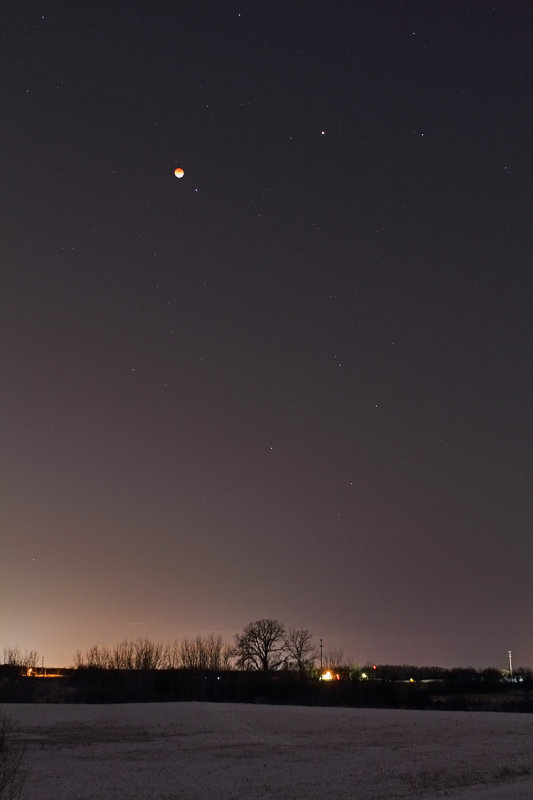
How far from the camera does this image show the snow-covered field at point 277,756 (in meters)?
Answer: 24.7

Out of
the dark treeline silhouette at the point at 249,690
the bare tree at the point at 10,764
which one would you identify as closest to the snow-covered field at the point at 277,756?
the bare tree at the point at 10,764

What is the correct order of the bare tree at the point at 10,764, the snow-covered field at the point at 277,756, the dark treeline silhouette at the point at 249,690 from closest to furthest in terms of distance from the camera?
the bare tree at the point at 10,764, the snow-covered field at the point at 277,756, the dark treeline silhouette at the point at 249,690

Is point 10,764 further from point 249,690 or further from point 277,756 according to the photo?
point 249,690

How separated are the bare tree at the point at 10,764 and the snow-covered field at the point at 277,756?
1.64 feet

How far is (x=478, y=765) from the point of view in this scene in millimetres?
29500

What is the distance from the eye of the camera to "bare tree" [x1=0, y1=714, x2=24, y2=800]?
723 inches

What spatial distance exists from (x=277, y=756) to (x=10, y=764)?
39.8ft

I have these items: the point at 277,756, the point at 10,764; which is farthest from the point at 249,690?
the point at 10,764

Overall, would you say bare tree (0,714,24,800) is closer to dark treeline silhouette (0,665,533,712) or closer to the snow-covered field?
the snow-covered field

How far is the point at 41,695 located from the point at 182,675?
1640cm

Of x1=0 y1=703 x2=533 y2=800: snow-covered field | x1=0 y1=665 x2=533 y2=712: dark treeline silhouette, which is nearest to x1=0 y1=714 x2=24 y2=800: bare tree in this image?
x1=0 y1=703 x2=533 y2=800: snow-covered field

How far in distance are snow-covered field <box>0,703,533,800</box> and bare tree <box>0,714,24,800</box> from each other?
50 centimetres

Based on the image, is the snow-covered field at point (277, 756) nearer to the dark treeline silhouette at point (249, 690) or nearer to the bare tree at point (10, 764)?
the bare tree at point (10, 764)

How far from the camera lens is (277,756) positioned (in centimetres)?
3350
